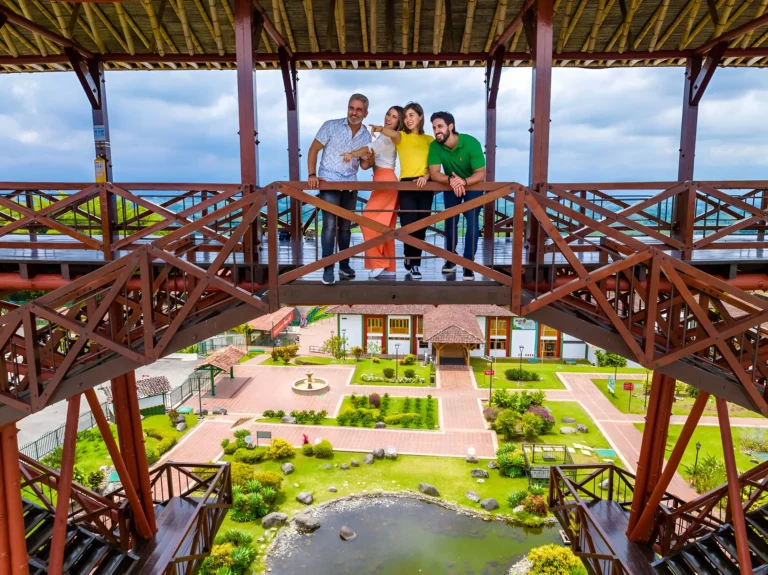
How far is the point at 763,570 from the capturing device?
716 cm

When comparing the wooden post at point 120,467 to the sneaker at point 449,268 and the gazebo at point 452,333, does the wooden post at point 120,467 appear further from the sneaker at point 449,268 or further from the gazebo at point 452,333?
the gazebo at point 452,333

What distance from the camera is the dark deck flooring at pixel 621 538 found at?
8477 mm

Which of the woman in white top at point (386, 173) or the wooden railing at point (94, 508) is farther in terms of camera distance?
the wooden railing at point (94, 508)

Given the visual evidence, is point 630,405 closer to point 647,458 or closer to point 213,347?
point 647,458

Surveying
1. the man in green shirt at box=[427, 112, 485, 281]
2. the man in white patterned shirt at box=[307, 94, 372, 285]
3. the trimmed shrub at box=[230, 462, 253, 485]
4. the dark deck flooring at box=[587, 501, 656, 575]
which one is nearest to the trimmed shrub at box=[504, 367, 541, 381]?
the trimmed shrub at box=[230, 462, 253, 485]

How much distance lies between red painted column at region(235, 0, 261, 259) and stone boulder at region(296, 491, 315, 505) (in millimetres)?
15698

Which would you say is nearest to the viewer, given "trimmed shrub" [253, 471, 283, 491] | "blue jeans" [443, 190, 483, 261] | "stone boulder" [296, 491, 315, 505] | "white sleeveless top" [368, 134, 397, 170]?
"blue jeans" [443, 190, 483, 261]

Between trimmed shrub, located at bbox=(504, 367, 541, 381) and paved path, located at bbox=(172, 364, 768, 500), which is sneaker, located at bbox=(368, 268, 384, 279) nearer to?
paved path, located at bbox=(172, 364, 768, 500)

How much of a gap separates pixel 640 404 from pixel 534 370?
667 cm

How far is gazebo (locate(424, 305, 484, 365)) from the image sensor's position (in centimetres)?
3266

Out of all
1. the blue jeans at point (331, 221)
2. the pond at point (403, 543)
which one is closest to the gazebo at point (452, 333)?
the pond at point (403, 543)

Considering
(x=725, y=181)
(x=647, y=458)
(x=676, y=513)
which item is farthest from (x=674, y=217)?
(x=676, y=513)

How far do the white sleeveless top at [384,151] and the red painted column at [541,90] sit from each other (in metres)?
1.87

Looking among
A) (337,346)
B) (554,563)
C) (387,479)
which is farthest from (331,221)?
(337,346)
